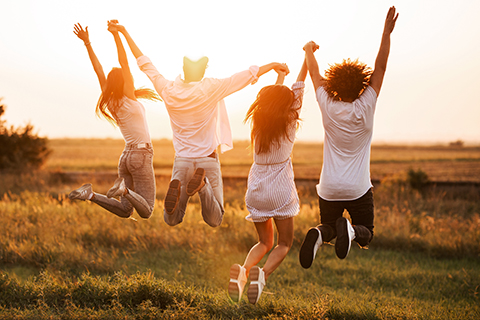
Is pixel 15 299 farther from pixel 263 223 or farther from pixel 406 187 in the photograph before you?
pixel 406 187

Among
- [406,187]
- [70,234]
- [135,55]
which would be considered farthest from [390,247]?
[135,55]

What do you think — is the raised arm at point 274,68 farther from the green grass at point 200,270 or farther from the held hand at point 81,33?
the green grass at point 200,270

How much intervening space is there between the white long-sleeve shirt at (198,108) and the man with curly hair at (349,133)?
136 cm

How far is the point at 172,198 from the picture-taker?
23.0 feet

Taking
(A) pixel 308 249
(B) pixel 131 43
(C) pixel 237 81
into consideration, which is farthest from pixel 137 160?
(A) pixel 308 249

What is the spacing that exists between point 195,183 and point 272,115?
164 centimetres

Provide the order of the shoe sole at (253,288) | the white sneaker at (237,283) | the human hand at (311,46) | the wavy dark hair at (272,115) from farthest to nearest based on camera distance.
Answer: the human hand at (311,46)
the wavy dark hair at (272,115)
the white sneaker at (237,283)
the shoe sole at (253,288)

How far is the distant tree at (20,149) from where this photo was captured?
38.9 metres

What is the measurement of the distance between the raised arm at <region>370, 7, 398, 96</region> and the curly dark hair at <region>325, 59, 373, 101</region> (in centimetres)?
12

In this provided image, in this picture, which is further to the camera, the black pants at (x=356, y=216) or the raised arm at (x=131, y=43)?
the raised arm at (x=131, y=43)

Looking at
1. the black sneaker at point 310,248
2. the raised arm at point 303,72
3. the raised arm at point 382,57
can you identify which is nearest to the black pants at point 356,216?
the black sneaker at point 310,248

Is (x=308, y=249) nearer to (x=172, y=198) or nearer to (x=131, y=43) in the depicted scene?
(x=172, y=198)

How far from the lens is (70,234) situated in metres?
20.5

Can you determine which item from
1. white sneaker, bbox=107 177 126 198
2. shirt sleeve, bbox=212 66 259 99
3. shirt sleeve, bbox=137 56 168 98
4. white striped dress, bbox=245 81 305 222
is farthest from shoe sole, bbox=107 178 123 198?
shirt sleeve, bbox=212 66 259 99
